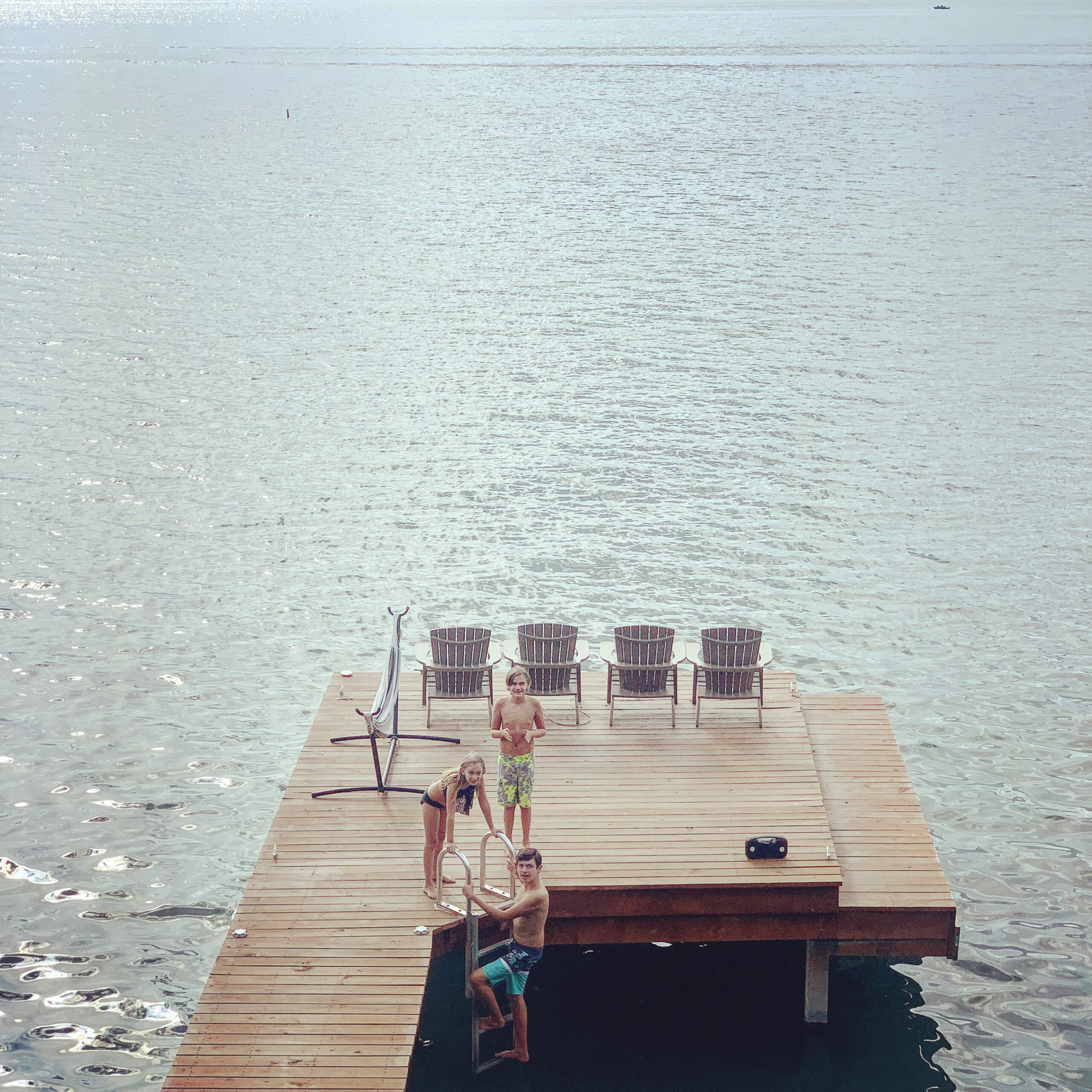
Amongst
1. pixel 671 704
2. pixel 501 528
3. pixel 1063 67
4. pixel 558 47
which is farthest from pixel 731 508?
pixel 558 47

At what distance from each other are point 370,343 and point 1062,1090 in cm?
3107

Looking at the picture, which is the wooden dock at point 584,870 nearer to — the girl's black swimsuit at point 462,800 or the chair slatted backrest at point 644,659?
the chair slatted backrest at point 644,659

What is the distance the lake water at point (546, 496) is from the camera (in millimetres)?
13820

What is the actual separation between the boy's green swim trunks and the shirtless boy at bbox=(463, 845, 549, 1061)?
1110mm

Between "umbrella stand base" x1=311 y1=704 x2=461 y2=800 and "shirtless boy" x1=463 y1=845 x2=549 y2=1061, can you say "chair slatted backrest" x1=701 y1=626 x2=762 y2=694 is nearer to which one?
"umbrella stand base" x1=311 y1=704 x2=461 y2=800

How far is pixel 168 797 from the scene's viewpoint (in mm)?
16828

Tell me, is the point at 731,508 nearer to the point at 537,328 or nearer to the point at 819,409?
the point at 819,409

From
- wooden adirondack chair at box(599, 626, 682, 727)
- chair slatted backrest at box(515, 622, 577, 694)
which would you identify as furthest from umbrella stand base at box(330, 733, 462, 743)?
wooden adirondack chair at box(599, 626, 682, 727)

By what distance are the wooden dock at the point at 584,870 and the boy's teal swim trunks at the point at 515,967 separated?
0.50m

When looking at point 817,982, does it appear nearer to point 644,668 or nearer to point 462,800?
point 462,800

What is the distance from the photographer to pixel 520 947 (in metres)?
11.7

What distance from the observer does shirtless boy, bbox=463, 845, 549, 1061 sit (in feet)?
37.7

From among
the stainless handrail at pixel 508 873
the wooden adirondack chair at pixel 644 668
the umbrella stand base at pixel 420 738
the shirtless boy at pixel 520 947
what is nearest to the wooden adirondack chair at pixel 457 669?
the umbrella stand base at pixel 420 738

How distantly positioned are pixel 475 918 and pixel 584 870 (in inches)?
52.0
